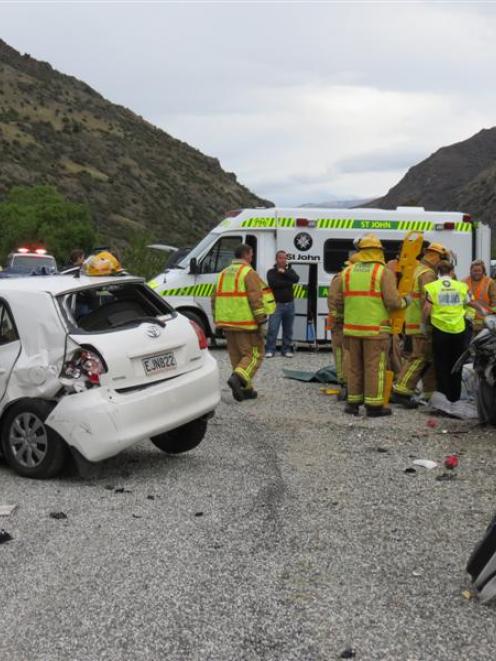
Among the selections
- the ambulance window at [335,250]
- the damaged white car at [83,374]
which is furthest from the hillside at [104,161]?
the damaged white car at [83,374]

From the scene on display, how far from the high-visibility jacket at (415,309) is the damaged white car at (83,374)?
4120mm

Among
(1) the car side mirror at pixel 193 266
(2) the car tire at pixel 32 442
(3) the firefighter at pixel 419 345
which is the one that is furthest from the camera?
(1) the car side mirror at pixel 193 266

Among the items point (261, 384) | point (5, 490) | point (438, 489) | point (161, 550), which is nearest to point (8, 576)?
point (161, 550)

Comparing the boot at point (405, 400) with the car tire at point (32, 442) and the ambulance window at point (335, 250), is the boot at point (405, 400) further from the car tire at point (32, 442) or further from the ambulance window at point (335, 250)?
the ambulance window at point (335, 250)

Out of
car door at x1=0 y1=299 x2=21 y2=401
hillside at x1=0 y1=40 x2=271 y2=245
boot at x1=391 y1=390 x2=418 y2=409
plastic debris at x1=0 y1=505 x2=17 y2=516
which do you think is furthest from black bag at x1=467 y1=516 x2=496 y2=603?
hillside at x1=0 y1=40 x2=271 y2=245

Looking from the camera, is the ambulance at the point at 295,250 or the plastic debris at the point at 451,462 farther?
the ambulance at the point at 295,250

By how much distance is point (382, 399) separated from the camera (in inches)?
380

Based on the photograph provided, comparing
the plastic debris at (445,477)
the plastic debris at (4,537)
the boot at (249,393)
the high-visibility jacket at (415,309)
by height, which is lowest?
the boot at (249,393)

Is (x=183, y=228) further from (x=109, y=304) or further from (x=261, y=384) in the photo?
(x=109, y=304)

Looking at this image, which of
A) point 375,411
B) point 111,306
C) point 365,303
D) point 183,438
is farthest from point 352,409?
point 111,306

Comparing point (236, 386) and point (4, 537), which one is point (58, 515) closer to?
point (4, 537)

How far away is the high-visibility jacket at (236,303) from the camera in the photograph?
10766 millimetres

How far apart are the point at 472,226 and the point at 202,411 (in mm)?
11253

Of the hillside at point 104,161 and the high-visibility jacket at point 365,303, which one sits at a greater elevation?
the hillside at point 104,161
